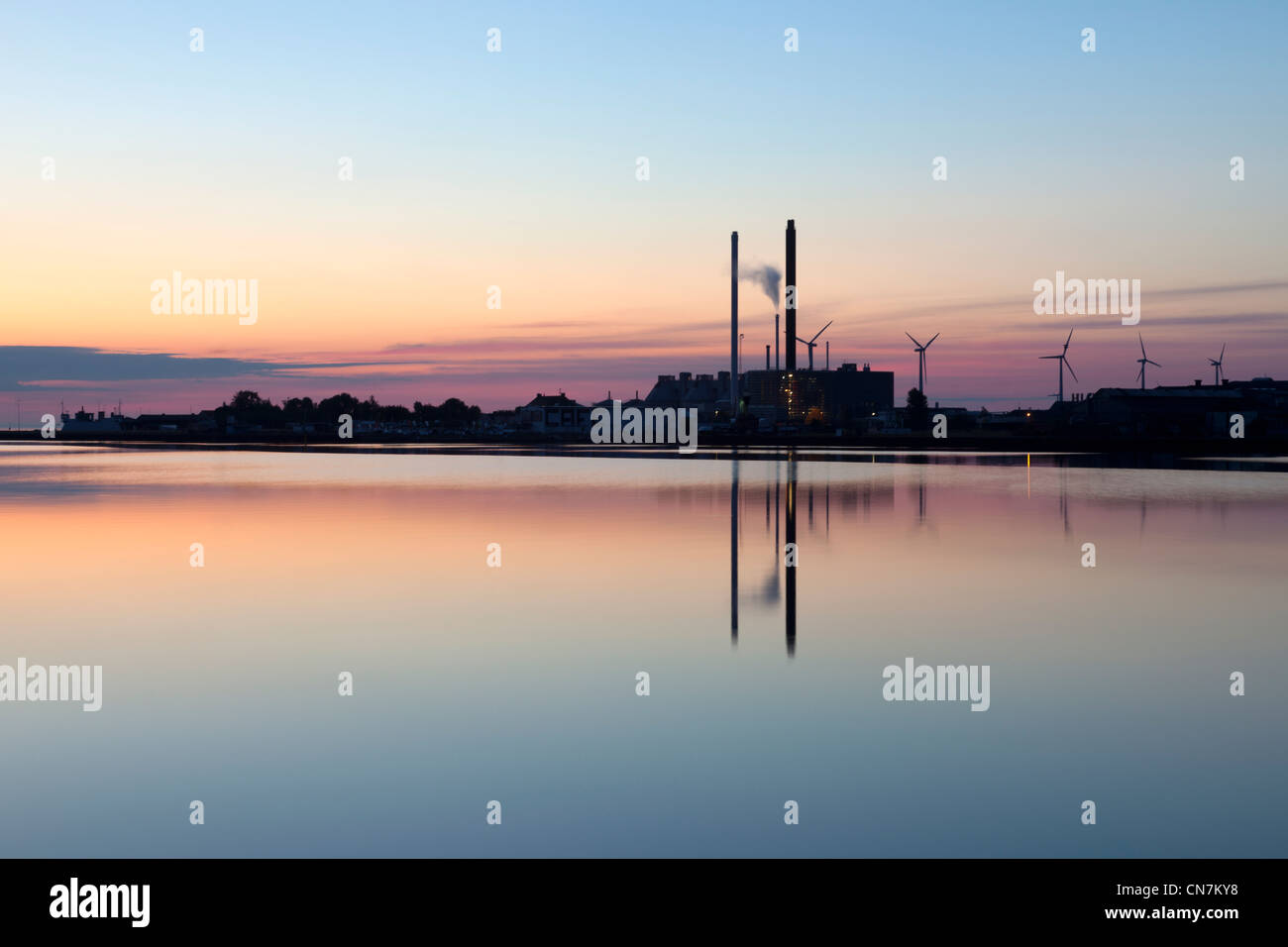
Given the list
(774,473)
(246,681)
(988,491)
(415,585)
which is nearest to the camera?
(246,681)

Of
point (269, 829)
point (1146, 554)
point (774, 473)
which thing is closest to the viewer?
point (269, 829)

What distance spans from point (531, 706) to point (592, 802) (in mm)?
3283

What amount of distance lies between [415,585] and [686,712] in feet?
34.3

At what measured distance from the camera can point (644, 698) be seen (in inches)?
502

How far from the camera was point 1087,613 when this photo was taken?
18125 mm

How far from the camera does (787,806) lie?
30.1 ft

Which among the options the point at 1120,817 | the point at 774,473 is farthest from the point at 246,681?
the point at 774,473

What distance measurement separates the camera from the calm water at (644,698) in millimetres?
8867

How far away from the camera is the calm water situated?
349 inches

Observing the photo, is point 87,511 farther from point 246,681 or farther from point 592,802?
point 592,802

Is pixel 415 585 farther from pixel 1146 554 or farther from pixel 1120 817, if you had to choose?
pixel 1146 554
